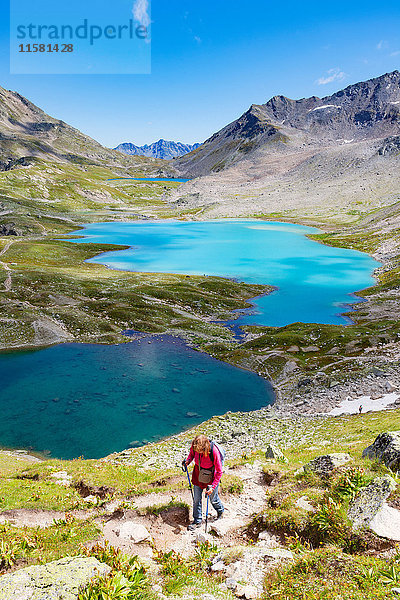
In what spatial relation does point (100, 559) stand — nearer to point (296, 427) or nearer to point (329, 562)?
point (329, 562)

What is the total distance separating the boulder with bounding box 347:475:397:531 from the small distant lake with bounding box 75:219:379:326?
69.3 m

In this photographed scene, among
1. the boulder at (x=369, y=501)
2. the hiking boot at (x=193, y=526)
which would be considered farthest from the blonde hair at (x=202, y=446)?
the boulder at (x=369, y=501)

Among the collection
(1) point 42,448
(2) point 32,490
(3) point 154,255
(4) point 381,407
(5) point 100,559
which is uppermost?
(3) point 154,255

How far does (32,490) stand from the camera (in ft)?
61.6

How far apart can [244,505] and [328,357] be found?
153 ft

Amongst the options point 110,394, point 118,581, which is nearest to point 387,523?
point 118,581

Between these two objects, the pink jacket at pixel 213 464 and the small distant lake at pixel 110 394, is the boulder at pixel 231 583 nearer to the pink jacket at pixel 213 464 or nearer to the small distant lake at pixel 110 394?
the pink jacket at pixel 213 464

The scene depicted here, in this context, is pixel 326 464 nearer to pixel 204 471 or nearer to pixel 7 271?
pixel 204 471

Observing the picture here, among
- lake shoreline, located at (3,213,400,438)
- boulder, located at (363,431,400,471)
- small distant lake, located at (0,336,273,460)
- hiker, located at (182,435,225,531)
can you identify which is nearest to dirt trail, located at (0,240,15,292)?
small distant lake, located at (0,336,273,460)

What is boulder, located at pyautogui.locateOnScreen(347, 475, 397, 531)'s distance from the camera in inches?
440

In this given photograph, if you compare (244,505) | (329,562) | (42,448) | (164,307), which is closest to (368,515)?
(329,562)

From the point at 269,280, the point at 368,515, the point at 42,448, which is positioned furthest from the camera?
the point at 269,280

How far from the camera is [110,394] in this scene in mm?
49562

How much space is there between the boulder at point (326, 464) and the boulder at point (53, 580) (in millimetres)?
10525
